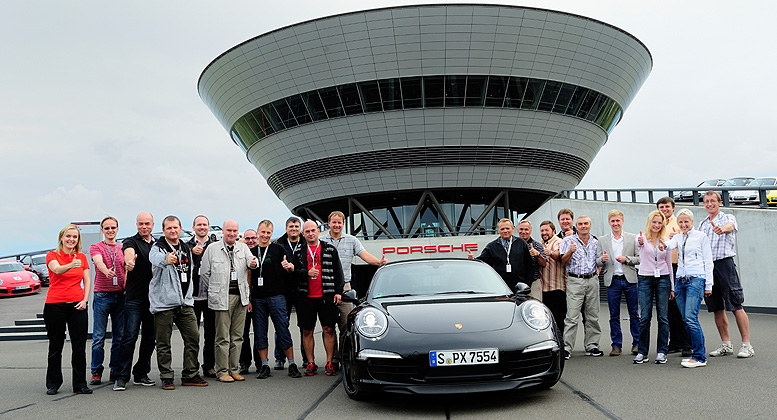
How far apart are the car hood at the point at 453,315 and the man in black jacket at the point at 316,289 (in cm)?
185

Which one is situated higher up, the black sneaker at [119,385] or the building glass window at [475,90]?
the building glass window at [475,90]

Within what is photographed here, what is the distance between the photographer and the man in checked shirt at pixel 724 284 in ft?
23.6

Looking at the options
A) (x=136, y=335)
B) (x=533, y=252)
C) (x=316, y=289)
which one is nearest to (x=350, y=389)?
(x=316, y=289)

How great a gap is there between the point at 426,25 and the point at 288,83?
24.0ft

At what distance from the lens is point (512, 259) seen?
7941 mm

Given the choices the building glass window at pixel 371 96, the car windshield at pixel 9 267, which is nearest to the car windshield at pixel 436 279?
the building glass window at pixel 371 96

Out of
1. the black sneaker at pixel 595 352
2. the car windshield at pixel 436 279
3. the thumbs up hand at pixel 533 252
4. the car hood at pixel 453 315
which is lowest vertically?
the black sneaker at pixel 595 352

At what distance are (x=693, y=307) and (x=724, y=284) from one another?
784 mm

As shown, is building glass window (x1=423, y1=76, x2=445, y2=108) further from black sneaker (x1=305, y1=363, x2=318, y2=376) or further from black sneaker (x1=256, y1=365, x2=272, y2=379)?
black sneaker (x1=256, y1=365, x2=272, y2=379)

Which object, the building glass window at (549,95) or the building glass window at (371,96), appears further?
Result: the building glass window at (549,95)

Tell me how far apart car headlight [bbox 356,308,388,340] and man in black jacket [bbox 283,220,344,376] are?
1.87 m

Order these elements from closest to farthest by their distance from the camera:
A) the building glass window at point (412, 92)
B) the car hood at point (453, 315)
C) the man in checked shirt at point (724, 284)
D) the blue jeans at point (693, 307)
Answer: the car hood at point (453, 315) → the blue jeans at point (693, 307) → the man in checked shirt at point (724, 284) → the building glass window at point (412, 92)

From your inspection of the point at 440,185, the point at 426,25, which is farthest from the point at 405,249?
the point at 426,25

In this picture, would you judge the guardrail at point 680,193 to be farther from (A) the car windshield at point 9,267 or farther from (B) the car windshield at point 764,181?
(A) the car windshield at point 9,267
